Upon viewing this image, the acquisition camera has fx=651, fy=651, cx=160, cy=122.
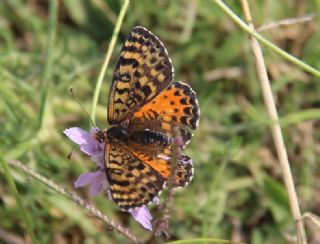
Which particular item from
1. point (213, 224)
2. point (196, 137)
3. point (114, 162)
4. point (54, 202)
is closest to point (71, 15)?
point (196, 137)

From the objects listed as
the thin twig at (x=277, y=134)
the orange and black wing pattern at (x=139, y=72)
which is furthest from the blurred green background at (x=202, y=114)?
the orange and black wing pattern at (x=139, y=72)

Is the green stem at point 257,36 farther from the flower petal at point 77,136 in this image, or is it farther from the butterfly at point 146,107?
the flower petal at point 77,136

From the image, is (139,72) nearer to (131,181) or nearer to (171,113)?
(171,113)

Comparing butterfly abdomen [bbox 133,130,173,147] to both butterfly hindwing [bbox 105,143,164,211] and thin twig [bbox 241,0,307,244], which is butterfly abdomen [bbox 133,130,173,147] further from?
thin twig [bbox 241,0,307,244]

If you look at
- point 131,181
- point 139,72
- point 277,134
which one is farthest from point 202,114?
point 131,181

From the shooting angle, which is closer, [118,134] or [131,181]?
[131,181]

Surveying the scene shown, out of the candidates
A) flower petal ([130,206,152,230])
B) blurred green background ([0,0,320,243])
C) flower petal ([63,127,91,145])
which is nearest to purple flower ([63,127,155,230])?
flower petal ([63,127,91,145])
